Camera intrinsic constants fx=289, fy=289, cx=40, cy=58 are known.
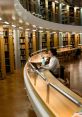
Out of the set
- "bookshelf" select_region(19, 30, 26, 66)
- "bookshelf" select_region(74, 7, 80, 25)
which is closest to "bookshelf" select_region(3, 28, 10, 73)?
"bookshelf" select_region(19, 30, 26, 66)

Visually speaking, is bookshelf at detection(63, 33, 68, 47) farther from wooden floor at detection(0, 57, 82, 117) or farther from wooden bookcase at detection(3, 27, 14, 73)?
wooden floor at detection(0, 57, 82, 117)

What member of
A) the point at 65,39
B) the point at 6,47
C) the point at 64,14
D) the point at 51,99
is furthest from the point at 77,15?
the point at 51,99

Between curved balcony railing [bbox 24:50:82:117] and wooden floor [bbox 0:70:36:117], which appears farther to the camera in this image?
wooden floor [bbox 0:70:36:117]

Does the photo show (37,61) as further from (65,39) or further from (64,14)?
(64,14)

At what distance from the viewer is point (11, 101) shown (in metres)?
6.98

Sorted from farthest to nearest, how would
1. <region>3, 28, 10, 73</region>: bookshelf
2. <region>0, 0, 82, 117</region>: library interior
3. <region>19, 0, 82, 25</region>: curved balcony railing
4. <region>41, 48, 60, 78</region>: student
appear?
<region>19, 0, 82, 25</region>: curved balcony railing < <region>3, 28, 10, 73</region>: bookshelf < <region>41, 48, 60, 78</region>: student < <region>0, 0, 82, 117</region>: library interior

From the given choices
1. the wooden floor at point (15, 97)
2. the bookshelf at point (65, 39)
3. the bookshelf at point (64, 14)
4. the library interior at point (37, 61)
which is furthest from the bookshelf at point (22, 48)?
the bookshelf at point (65, 39)

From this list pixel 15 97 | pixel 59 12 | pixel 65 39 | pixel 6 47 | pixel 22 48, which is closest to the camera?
pixel 15 97

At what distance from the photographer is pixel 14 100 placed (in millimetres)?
7086

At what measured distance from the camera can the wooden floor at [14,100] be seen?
595 cm

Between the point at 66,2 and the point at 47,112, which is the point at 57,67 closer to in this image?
the point at 47,112

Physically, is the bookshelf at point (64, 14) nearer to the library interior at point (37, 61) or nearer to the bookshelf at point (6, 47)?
the library interior at point (37, 61)

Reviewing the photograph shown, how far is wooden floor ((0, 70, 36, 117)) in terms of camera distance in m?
5.95

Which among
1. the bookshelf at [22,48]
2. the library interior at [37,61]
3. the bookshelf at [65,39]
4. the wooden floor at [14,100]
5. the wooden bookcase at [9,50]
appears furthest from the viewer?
the bookshelf at [65,39]
